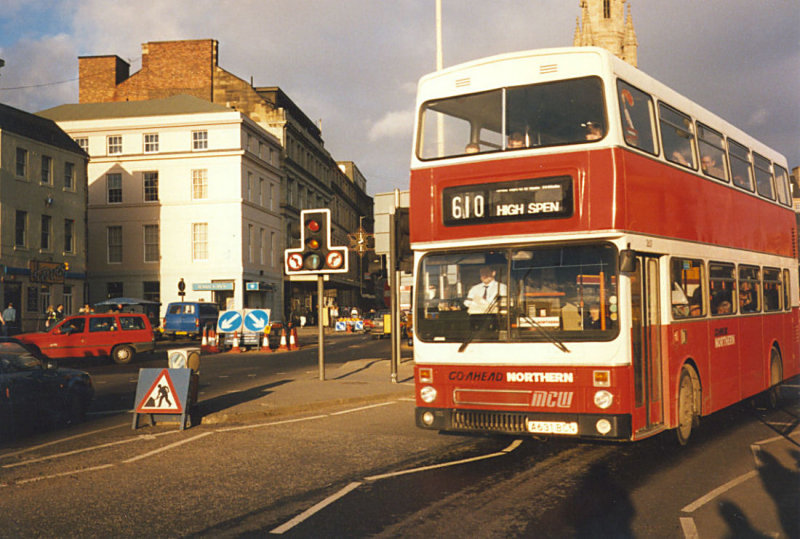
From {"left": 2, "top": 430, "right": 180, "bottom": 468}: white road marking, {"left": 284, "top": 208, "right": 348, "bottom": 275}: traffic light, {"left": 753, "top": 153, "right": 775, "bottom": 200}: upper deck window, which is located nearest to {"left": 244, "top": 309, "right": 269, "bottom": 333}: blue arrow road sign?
{"left": 284, "top": 208, "right": 348, "bottom": 275}: traffic light

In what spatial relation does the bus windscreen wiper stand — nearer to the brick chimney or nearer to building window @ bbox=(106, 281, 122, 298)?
building window @ bbox=(106, 281, 122, 298)

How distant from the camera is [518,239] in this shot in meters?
8.52

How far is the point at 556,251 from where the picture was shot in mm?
8352

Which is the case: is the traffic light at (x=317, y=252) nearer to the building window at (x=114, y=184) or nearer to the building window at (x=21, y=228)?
the building window at (x=21, y=228)

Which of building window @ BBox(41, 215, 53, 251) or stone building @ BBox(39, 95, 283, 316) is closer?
building window @ BBox(41, 215, 53, 251)

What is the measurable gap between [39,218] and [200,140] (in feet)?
52.3

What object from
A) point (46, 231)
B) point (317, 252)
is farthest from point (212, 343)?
point (317, 252)

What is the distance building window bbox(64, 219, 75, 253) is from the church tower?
75689 millimetres

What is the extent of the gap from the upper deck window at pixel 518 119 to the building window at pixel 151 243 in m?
49.1

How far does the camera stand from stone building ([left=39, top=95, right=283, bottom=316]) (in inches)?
2148

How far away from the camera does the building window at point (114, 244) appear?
5600 cm

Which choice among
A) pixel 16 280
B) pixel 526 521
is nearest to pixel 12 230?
pixel 16 280

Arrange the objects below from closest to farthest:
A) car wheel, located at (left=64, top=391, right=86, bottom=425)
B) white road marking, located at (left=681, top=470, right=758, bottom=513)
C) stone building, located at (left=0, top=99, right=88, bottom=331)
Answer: white road marking, located at (left=681, top=470, right=758, bottom=513), car wheel, located at (left=64, top=391, right=86, bottom=425), stone building, located at (left=0, top=99, right=88, bottom=331)

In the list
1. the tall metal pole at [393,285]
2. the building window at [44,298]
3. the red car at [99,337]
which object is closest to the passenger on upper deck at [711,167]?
the tall metal pole at [393,285]
